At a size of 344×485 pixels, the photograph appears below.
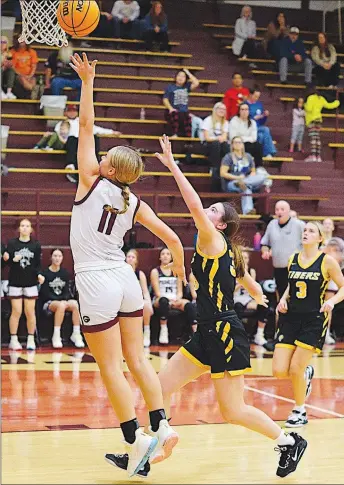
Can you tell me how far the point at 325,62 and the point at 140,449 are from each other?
614 inches

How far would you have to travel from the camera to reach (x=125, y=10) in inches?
736

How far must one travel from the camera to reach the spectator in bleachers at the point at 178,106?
16.6 m

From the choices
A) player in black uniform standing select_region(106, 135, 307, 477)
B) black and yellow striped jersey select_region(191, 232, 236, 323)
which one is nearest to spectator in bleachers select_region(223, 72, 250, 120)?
player in black uniform standing select_region(106, 135, 307, 477)

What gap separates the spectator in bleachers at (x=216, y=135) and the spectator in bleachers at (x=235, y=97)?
0.82 metres

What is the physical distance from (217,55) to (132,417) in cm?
1538

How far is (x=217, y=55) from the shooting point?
19766 mm

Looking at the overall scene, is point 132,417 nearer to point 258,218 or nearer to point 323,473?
point 323,473

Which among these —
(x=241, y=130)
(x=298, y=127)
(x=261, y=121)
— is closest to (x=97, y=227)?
(x=241, y=130)

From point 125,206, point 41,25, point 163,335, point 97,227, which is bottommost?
point 163,335

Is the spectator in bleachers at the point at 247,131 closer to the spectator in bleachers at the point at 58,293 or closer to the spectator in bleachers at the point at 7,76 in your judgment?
the spectator in bleachers at the point at 7,76

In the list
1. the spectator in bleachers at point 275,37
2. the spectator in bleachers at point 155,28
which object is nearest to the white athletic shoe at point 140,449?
the spectator in bleachers at point 155,28

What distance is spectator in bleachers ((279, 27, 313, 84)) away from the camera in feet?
63.7

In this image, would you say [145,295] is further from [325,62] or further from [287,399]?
[325,62]

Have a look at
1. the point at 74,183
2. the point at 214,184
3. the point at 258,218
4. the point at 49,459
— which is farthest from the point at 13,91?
the point at 49,459
